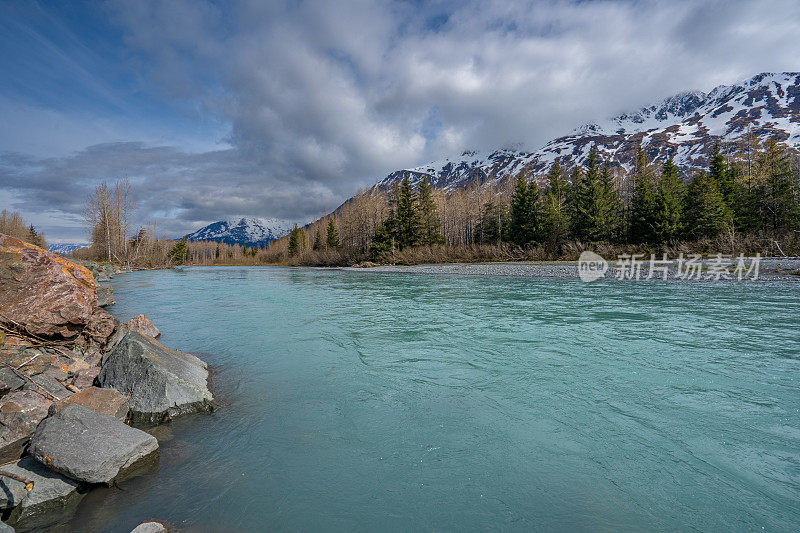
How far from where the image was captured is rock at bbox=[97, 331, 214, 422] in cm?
460

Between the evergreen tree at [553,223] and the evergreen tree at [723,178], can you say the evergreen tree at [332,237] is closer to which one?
the evergreen tree at [553,223]

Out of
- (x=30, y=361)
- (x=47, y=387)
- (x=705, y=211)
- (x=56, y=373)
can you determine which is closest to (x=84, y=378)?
(x=56, y=373)

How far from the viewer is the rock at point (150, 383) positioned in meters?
4.60

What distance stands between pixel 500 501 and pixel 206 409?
4.00 m

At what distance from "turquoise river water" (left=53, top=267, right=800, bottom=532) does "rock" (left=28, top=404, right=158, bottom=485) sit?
0.19m

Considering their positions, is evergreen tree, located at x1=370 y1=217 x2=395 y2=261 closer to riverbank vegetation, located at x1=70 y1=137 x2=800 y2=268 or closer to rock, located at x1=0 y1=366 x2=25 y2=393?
riverbank vegetation, located at x1=70 y1=137 x2=800 y2=268

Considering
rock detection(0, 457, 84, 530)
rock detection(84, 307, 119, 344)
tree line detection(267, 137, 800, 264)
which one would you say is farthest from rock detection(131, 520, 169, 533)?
tree line detection(267, 137, 800, 264)

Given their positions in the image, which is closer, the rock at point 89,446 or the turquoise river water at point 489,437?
the turquoise river water at point 489,437

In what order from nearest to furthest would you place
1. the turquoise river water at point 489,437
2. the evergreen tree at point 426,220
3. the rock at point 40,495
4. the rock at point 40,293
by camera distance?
the rock at point 40,495, the turquoise river water at point 489,437, the rock at point 40,293, the evergreen tree at point 426,220

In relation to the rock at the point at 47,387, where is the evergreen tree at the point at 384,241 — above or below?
above

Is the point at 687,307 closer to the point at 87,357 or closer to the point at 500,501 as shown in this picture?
the point at 500,501

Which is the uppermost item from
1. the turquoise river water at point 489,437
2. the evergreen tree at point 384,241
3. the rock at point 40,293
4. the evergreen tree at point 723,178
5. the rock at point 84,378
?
the evergreen tree at point 723,178

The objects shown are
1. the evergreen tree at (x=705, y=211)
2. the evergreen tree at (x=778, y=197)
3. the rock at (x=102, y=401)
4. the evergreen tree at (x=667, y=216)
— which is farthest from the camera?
the evergreen tree at (x=667, y=216)

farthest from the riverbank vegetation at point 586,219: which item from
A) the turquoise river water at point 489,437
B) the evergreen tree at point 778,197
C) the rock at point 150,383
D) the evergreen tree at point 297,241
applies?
the rock at point 150,383
